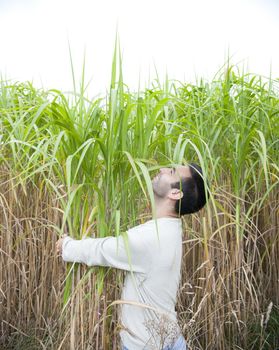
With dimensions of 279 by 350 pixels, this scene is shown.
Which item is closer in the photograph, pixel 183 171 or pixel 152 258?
pixel 152 258

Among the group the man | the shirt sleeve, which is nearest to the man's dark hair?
the man

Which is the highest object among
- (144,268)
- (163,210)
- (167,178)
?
(167,178)

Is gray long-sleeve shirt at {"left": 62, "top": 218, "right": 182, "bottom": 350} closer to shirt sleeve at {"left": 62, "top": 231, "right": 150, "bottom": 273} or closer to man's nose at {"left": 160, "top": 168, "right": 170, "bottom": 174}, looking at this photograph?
shirt sleeve at {"left": 62, "top": 231, "right": 150, "bottom": 273}

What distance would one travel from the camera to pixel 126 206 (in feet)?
A: 5.47

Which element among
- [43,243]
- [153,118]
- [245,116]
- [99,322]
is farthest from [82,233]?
[245,116]

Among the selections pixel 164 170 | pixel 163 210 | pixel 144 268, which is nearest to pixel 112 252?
pixel 144 268

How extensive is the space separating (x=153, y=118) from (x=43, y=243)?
916 mm

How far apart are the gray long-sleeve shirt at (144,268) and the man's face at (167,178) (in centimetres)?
9

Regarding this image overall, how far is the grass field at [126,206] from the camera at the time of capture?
1658 mm

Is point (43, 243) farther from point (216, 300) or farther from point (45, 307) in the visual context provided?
point (216, 300)

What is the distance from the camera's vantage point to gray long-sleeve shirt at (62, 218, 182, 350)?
5.02ft

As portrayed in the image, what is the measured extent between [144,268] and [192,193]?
0.30m

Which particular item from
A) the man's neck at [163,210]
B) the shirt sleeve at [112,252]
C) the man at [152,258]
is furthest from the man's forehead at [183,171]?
the shirt sleeve at [112,252]

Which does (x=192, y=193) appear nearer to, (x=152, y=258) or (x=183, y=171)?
(x=183, y=171)
